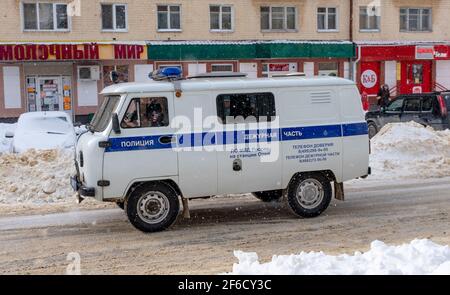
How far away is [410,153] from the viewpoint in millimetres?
17531

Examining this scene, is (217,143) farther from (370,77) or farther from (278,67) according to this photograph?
(370,77)

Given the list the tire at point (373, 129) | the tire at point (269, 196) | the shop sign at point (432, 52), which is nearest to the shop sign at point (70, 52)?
the tire at point (373, 129)

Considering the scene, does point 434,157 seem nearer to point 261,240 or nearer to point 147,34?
point 261,240

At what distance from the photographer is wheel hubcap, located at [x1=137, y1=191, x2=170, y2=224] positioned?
32.0 ft

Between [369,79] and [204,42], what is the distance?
1006cm

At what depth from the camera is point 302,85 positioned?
10.5 meters

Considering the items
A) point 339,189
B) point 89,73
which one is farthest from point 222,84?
point 89,73

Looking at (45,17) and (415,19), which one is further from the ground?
(415,19)

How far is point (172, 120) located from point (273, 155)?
1727mm

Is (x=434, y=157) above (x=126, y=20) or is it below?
below

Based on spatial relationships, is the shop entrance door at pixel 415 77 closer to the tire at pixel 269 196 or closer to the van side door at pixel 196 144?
the tire at pixel 269 196

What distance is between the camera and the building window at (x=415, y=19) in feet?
123

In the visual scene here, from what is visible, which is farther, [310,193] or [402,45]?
[402,45]
